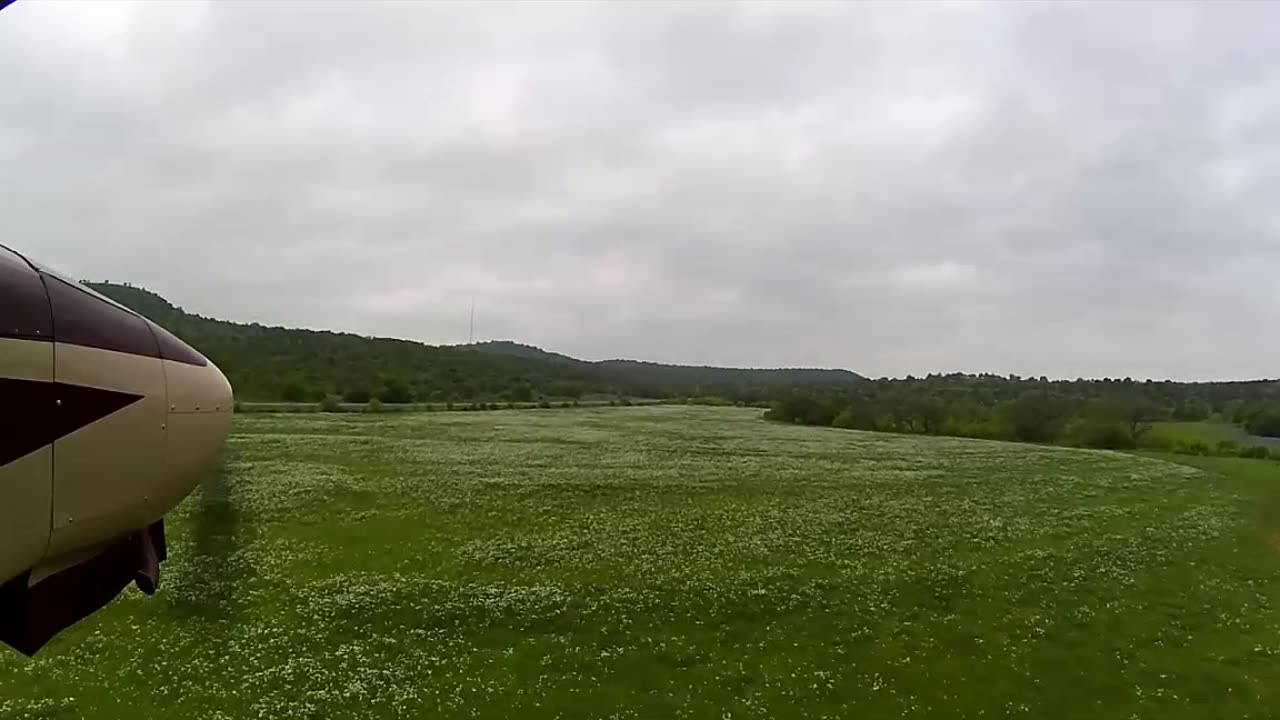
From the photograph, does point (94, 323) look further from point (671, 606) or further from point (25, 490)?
point (671, 606)

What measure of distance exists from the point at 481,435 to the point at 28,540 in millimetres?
53676

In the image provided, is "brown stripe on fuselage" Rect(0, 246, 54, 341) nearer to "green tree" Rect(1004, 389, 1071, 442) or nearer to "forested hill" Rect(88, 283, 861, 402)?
"forested hill" Rect(88, 283, 861, 402)

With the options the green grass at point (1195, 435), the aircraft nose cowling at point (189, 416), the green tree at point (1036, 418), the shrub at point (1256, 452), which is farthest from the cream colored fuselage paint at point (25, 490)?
Result: the green tree at point (1036, 418)

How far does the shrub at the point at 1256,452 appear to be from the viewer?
201ft

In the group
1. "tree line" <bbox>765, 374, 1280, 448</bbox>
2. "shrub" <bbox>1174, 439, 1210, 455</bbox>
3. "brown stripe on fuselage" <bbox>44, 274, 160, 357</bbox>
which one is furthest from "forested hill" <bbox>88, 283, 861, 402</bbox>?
"shrub" <bbox>1174, 439, 1210, 455</bbox>

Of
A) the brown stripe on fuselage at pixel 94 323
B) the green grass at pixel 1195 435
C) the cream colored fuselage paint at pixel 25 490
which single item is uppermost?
the brown stripe on fuselage at pixel 94 323

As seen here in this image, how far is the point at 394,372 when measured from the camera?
59.8 meters

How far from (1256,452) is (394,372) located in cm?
6809

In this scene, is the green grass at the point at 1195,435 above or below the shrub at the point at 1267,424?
below

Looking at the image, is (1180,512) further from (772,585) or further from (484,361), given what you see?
(484,361)

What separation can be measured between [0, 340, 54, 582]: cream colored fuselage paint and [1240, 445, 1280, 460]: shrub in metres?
76.6

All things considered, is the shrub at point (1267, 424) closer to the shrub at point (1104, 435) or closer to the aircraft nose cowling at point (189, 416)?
the shrub at point (1104, 435)

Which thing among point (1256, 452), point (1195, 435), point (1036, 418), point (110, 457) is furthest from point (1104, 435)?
point (110, 457)

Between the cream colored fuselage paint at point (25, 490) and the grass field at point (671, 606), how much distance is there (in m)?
3.89
